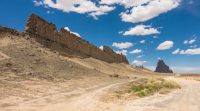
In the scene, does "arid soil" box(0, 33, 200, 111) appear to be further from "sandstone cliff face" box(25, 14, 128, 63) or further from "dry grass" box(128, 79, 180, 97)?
"sandstone cliff face" box(25, 14, 128, 63)

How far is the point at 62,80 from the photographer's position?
124 ft

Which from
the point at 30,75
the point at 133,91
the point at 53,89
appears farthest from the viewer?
the point at 30,75

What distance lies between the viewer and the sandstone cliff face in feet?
212

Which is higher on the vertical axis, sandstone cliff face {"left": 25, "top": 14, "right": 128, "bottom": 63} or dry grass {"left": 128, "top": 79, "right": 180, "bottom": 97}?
sandstone cliff face {"left": 25, "top": 14, "right": 128, "bottom": 63}

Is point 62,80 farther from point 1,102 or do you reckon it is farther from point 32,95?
point 1,102

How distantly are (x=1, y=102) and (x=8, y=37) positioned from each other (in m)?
31.0

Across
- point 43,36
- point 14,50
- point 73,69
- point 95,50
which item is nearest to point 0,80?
point 14,50

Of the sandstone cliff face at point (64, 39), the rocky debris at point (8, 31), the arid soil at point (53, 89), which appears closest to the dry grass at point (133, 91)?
the arid soil at point (53, 89)

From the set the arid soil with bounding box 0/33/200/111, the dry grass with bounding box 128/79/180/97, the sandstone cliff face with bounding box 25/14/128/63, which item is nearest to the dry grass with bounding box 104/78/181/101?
the dry grass with bounding box 128/79/180/97

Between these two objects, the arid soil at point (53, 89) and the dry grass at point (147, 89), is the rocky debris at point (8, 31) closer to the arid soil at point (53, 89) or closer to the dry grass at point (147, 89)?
the arid soil at point (53, 89)

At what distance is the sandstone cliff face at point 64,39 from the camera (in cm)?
6475

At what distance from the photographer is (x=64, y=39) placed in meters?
79.0

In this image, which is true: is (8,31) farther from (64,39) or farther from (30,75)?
(64,39)

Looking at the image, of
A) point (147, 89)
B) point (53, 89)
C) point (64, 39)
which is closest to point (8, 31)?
point (53, 89)
